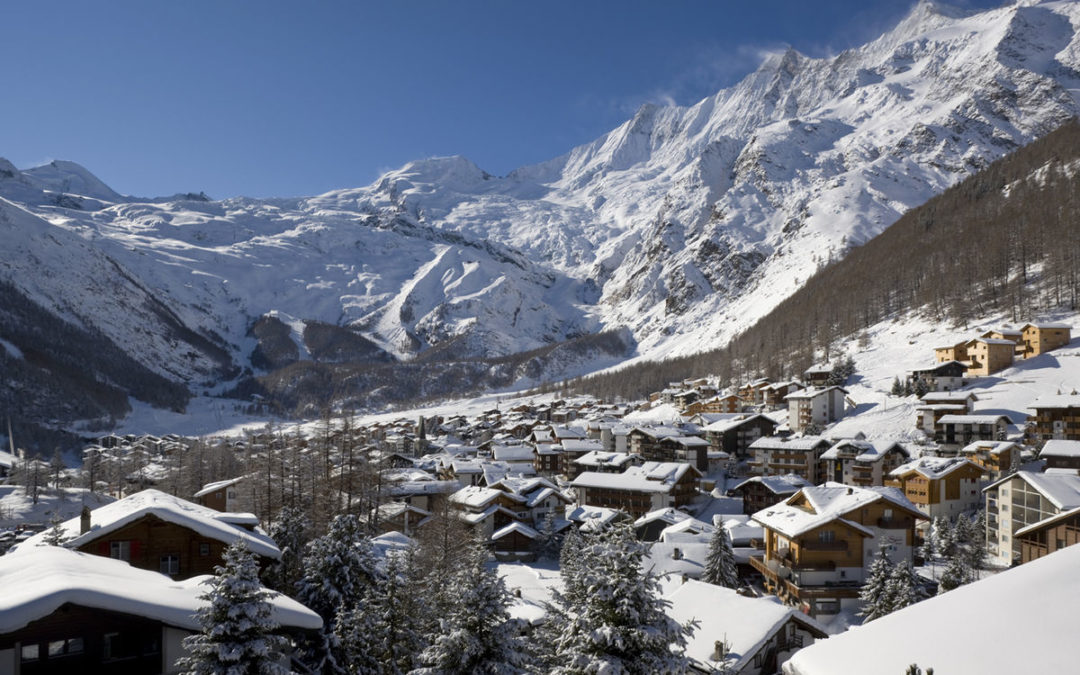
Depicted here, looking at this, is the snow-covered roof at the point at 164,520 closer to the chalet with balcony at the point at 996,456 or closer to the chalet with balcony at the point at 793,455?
the chalet with balcony at the point at 996,456

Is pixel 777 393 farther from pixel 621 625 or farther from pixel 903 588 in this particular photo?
pixel 621 625

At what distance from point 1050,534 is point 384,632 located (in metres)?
30.5

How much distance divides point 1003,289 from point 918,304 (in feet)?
40.8

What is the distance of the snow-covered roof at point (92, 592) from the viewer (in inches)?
384

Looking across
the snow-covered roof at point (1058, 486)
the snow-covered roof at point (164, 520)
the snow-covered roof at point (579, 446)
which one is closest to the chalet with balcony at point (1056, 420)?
the snow-covered roof at point (1058, 486)

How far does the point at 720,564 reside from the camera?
32.2m

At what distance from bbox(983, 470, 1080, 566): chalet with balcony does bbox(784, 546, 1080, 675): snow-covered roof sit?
108 feet

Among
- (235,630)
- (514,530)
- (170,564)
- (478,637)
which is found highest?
(235,630)

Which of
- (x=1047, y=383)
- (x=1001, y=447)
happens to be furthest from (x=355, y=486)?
(x=1047, y=383)

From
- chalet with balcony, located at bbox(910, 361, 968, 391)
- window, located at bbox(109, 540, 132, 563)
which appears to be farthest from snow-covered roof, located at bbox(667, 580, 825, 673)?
chalet with balcony, located at bbox(910, 361, 968, 391)

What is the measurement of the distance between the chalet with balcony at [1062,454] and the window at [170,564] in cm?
5145

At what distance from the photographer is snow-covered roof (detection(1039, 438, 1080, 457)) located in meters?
43.0

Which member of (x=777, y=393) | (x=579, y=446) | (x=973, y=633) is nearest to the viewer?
(x=973, y=633)

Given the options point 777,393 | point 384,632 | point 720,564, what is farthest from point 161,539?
point 777,393
